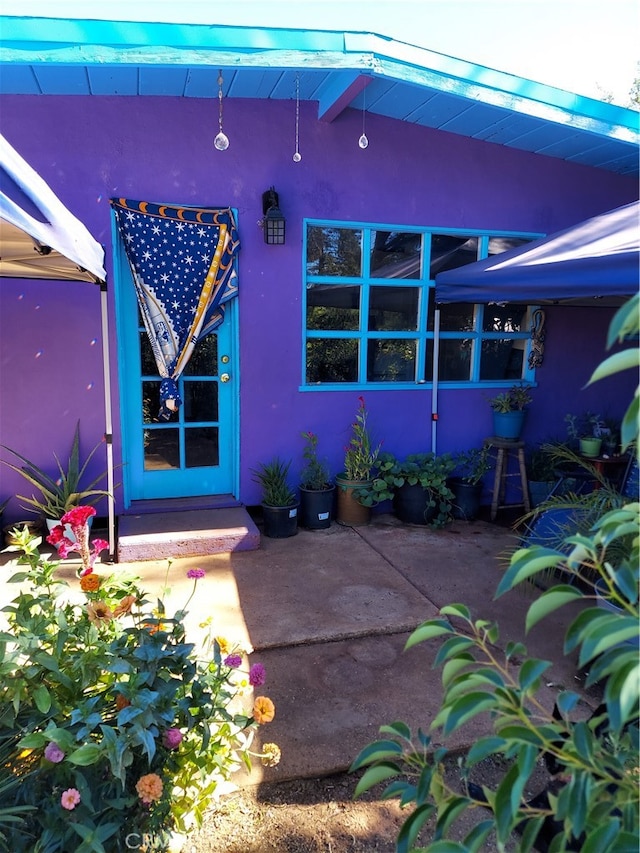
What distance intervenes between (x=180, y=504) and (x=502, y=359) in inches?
118

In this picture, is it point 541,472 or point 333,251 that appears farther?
point 541,472

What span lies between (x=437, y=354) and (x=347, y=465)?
119cm

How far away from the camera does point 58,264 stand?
2.97 m

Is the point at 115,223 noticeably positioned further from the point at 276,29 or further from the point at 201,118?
the point at 276,29

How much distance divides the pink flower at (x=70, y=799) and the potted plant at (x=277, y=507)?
2750 millimetres

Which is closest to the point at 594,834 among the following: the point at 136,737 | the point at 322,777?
the point at 136,737

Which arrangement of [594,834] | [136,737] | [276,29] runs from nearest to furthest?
[594,834]
[136,737]
[276,29]

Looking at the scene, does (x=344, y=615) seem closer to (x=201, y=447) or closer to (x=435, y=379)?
(x=201, y=447)

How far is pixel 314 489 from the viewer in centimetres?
425

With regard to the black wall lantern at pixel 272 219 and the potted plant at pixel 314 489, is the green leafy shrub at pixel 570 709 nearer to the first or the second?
the potted plant at pixel 314 489

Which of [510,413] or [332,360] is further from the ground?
[332,360]

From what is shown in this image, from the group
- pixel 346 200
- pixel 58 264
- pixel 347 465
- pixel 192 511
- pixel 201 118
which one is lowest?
pixel 192 511

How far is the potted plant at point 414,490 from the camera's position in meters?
4.29

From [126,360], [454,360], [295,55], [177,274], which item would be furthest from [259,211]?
[454,360]
